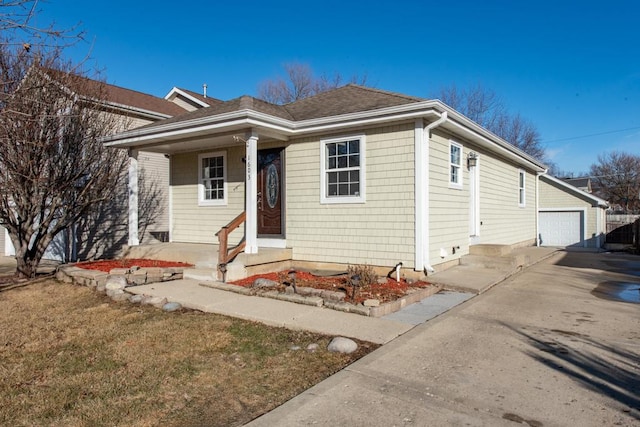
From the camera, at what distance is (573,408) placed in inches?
126

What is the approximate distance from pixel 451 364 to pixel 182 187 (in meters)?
9.18

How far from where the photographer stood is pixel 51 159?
27.7 feet

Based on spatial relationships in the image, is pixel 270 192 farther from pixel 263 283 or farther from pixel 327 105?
pixel 263 283

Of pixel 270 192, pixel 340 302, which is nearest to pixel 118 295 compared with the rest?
pixel 340 302

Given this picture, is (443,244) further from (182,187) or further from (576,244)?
(576,244)

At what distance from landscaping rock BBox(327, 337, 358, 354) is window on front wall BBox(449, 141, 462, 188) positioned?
5838 mm

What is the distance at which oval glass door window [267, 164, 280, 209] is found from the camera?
388 inches

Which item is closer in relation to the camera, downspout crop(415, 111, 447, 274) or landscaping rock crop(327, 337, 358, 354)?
landscaping rock crop(327, 337, 358, 354)

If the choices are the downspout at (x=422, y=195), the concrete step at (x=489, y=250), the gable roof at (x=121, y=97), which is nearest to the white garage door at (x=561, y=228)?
the concrete step at (x=489, y=250)

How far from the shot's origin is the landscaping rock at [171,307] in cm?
627

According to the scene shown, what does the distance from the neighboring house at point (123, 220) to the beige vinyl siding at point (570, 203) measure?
53.1 ft

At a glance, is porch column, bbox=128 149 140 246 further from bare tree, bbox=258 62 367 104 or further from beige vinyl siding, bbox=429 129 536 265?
bare tree, bbox=258 62 367 104

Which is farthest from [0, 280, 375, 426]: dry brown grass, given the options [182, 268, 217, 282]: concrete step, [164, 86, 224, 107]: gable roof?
[164, 86, 224, 107]: gable roof

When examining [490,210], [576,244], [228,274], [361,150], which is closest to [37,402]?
[228,274]
